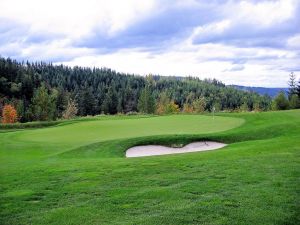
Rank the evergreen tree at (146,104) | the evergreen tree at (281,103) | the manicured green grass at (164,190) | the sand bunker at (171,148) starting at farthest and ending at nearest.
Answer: the evergreen tree at (146,104)
the evergreen tree at (281,103)
the sand bunker at (171,148)
the manicured green grass at (164,190)

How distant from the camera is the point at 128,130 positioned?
28938 millimetres

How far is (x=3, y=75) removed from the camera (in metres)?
123

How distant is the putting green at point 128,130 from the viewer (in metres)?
26.3

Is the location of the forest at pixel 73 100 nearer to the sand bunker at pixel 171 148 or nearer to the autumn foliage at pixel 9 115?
the autumn foliage at pixel 9 115

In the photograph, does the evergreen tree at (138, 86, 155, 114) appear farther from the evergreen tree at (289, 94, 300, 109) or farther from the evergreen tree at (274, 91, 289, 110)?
the evergreen tree at (289, 94, 300, 109)

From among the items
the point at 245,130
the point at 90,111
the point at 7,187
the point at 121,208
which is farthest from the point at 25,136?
the point at 90,111

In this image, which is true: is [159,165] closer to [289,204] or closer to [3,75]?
[289,204]

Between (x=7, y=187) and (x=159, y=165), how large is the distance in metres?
5.48

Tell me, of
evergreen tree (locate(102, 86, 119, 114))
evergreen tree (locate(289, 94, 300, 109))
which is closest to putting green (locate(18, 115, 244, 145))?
evergreen tree (locate(289, 94, 300, 109))

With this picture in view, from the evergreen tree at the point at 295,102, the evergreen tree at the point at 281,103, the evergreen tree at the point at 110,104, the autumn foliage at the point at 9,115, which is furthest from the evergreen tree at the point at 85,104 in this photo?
the evergreen tree at the point at 295,102

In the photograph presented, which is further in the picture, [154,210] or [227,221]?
[154,210]

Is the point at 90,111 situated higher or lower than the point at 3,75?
lower

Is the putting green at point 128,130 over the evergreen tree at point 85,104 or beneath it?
beneath

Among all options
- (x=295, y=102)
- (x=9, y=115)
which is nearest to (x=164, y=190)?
(x=295, y=102)
